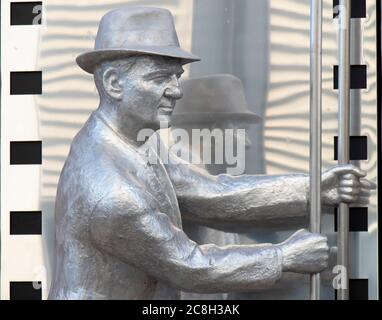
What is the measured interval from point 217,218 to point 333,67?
358mm

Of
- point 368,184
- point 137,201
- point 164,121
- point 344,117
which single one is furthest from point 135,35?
point 368,184

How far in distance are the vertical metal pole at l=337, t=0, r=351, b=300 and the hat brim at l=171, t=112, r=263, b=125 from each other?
164 mm

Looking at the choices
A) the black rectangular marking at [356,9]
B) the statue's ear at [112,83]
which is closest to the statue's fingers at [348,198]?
the black rectangular marking at [356,9]

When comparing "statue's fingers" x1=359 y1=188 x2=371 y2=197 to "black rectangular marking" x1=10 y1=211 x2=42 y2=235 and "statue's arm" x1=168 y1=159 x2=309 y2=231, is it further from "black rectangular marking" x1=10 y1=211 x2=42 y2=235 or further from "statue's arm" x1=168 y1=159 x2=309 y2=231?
"black rectangular marking" x1=10 y1=211 x2=42 y2=235

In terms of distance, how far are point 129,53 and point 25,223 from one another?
0.39 metres

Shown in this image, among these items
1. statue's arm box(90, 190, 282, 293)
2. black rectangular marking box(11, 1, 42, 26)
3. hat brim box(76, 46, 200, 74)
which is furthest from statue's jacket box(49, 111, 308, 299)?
black rectangular marking box(11, 1, 42, 26)

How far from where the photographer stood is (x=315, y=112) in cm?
174

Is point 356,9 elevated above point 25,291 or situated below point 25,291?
above

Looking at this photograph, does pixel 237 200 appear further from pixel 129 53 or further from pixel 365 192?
pixel 129 53

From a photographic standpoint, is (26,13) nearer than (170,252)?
No

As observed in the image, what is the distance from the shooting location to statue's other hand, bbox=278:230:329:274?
1758 millimetres
